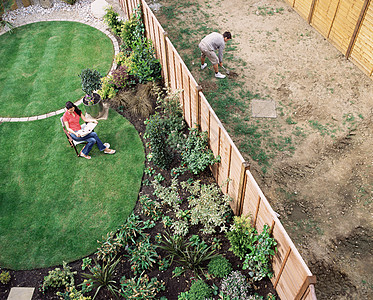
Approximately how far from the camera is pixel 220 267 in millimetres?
5625

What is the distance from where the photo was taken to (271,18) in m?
12.3

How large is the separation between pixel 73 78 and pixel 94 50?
156cm

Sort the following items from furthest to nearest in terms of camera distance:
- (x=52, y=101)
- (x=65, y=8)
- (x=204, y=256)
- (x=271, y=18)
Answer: (x=65, y=8)
(x=271, y=18)
(x=52, y=101)
(x=204, y=256)

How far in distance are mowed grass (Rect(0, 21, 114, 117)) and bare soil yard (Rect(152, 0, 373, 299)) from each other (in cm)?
281

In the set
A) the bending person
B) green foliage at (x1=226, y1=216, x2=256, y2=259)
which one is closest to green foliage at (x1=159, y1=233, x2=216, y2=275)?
green foliage at (x1=226, y1=216, x2=256, y2=259)

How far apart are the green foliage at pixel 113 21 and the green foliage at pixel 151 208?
6.77 m

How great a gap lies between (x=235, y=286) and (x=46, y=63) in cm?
914

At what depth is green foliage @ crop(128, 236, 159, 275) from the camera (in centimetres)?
584

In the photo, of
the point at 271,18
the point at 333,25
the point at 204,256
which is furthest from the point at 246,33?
the point at 204,256

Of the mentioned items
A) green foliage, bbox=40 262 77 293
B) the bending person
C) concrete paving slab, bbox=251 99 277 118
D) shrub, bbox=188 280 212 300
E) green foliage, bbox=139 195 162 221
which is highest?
the bending person

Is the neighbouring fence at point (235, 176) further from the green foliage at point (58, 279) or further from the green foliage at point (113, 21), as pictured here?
the green foliage at point (58, 279)

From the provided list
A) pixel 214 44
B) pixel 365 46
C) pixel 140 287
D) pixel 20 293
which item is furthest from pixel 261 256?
pixel 365 46

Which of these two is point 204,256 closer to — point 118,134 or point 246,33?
point 118,134

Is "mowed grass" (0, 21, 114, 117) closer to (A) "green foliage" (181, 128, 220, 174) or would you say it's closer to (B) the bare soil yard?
(B) the bare soil yard
